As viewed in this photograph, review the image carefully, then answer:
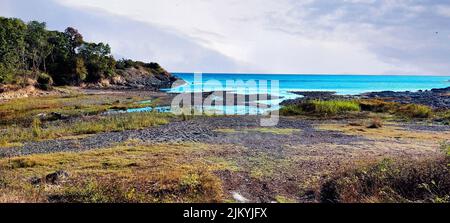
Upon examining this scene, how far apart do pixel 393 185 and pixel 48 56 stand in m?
95.9

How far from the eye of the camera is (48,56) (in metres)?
91.9

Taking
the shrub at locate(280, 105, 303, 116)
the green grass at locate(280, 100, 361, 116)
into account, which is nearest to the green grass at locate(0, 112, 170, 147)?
the shrub at locate(280, 105, 303, 116)

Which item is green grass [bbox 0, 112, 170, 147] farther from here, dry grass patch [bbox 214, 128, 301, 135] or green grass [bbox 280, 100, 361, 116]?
green grass [bbox 280, 100, 361, 116]

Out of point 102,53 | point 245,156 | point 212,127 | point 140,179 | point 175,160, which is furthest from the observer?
point 102,53

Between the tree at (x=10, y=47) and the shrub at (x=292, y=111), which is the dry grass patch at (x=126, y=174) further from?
the tree at (x=10, y=47)

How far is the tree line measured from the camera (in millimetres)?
62875

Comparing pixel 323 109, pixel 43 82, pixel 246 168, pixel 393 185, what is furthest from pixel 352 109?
pixel 43 82

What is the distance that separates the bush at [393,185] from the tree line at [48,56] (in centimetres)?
5876

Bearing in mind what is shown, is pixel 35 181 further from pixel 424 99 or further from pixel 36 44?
pixel 36 44

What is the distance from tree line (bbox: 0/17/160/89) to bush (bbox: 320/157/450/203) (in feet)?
193

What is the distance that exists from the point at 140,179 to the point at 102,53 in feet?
317
